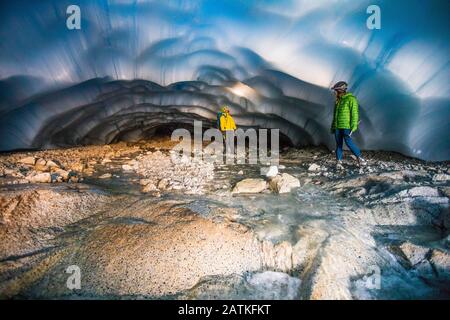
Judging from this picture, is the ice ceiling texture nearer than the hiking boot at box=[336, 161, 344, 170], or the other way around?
the ice ceiling texture

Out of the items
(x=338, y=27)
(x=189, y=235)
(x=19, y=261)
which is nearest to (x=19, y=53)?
(x=19, y=261)

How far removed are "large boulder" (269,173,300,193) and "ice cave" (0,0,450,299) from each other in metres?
0.03

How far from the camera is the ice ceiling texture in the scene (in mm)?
3719

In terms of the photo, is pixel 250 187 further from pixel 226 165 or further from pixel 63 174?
pixel 63 174

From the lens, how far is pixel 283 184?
3.13 metres

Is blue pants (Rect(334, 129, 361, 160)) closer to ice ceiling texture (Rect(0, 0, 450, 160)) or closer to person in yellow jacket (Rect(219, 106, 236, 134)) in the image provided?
ice ceiling texture (Rect(0, 0, 450, 160))

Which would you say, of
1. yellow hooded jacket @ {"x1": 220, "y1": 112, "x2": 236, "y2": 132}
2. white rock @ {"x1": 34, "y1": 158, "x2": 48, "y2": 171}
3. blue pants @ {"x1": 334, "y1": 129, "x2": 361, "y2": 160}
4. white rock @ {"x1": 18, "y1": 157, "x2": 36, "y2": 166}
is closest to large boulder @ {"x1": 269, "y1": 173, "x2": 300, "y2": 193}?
blue pants @ {"x1": 334, "y1": 129, "x2": 361, "y2": 160}

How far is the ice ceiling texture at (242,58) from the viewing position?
12.2 ft

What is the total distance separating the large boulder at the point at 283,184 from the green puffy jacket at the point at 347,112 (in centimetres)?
126

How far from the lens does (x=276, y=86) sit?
5102 mm

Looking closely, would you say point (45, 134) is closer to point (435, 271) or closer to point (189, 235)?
point (189, 235)

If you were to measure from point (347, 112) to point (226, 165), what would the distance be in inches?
86.0

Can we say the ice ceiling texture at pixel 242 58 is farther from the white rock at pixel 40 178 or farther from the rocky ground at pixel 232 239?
the white rock at pixel 40 178
